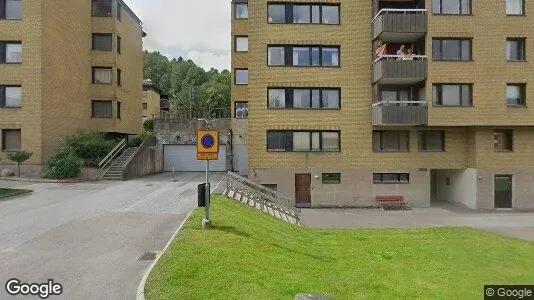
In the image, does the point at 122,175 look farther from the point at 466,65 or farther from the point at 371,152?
the point at 466,65

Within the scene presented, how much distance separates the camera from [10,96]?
98.2ft

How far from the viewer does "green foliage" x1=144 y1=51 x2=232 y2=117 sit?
220 feet

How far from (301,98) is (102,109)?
67.0 ft

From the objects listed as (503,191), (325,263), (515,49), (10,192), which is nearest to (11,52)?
(10,192)

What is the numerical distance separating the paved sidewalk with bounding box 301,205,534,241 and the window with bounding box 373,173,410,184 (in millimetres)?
2191

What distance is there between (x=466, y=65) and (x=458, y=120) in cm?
363

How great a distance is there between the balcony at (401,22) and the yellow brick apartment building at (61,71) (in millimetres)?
23974

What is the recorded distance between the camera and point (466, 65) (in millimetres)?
26547

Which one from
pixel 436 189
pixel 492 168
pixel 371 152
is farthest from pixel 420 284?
pixel 436 189

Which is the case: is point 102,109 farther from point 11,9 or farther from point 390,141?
point 390,141

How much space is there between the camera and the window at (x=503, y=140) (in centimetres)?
2769

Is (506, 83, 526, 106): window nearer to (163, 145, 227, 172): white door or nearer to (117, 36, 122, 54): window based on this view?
(163, 145, 227, 172): white door

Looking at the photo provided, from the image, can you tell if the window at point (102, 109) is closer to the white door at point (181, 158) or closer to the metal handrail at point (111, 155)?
the metal handrail at point (111, 155)

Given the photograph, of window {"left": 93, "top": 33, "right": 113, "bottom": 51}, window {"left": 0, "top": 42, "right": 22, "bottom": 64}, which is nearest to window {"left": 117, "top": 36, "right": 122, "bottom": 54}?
window {"left": 93, "top": 33, "right": 113, "bottom": 51}
